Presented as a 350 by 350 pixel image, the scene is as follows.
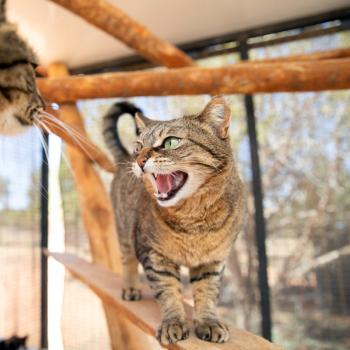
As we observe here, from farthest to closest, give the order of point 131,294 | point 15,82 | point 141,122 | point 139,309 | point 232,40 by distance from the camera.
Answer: point 232,40
point 131,294
point 139,309
point 141,122
point 15,82

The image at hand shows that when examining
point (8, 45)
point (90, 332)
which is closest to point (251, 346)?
point (8, 45)

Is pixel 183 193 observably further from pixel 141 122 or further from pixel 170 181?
pixel 141 122

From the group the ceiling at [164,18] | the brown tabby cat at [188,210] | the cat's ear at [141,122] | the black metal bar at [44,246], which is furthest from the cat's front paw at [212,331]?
the black metal bar at [44,246]

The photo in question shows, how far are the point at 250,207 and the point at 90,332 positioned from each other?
1.23 meters

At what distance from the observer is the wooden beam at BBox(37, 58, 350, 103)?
4.45 ft

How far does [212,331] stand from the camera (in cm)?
90

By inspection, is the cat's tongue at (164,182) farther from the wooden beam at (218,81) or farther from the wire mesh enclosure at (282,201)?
the wire mesh enclosure at (282,201)

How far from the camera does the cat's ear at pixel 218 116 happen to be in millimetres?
859

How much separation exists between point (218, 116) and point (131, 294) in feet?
2.59

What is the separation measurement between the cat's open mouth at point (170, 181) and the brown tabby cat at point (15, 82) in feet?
1.08

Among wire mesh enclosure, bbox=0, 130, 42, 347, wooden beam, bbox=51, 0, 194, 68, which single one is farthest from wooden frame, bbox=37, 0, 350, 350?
wire mesh enclosure, bbox=0, 130, 42, 347

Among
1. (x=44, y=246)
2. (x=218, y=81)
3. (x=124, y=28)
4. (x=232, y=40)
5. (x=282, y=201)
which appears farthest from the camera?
(x=44, y=246)

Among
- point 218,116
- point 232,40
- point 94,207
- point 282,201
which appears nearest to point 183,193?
point 218,116

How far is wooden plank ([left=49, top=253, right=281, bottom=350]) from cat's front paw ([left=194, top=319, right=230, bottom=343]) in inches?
0.6
